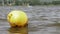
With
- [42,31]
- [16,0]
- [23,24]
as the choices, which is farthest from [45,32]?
[16,0]

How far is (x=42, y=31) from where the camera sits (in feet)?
3.47

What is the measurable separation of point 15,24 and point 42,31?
0.53ft

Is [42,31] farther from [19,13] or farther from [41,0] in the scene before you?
[41,0]

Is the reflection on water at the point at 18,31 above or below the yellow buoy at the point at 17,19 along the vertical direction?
below

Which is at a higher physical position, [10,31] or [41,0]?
[10,31]

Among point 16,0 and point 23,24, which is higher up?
point 23,24

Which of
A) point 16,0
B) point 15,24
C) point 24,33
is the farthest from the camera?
point 16,0

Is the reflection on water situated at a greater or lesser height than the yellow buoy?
lesser

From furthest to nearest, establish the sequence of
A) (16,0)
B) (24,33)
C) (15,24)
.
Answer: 1. (16,0)
2. (15,24)
3. (24,33)

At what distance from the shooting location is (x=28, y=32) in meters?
1.03

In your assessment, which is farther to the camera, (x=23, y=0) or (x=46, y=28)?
(x=23, y=0)

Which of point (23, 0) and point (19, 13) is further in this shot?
point (23, 0)

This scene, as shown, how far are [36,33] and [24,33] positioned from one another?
0.06m

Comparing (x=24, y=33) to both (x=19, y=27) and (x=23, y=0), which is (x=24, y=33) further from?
(x=23, y=0)
